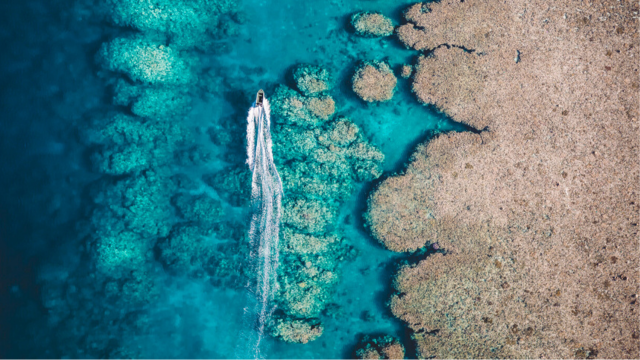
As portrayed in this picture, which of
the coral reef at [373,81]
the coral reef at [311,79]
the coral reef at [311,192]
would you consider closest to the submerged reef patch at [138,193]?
the coral reef at [311,192]

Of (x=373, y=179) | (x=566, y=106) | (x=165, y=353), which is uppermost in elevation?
(x=566, y=106)

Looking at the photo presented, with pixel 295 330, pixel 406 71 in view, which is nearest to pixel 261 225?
pixel 295 330

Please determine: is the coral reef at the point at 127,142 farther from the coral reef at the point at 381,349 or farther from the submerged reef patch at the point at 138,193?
the coral reef at the point at 381,349

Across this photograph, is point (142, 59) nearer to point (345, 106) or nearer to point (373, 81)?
point (345, 106)

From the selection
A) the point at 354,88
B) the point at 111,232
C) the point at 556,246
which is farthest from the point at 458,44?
the point at 111,232

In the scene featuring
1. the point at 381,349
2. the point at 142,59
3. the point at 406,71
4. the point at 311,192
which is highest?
the point at 406,71

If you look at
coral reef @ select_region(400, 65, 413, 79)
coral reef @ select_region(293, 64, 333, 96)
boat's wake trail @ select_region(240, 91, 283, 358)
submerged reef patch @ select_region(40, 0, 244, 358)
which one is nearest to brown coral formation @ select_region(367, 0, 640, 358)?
coral reef @ select_region(400, 65, 413, 79)

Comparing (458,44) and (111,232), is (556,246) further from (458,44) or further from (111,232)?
(111,232)
